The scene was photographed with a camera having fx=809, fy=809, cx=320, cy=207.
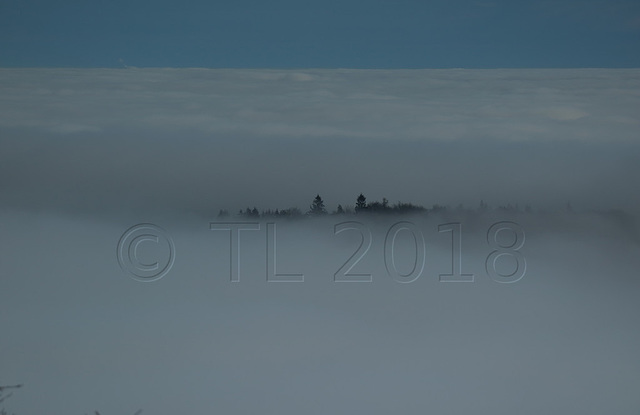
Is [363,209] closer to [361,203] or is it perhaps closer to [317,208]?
[361,203]

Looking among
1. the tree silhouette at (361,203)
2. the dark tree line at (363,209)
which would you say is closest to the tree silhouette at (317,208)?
the dark tree line at (363,209)

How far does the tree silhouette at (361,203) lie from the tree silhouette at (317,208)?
0.67ft

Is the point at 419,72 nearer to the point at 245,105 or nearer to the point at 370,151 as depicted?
the point at 370,151

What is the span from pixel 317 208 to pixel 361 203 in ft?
0.89

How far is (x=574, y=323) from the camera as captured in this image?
462 cm

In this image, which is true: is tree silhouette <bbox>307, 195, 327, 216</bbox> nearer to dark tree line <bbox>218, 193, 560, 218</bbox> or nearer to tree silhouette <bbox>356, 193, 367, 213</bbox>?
dark tree line <bbox>218, 193, 560, 218</bbox>

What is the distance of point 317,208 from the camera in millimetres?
4809

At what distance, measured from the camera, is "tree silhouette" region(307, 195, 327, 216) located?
4797 millimetres

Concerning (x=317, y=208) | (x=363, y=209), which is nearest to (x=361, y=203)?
(x=363, y=209)

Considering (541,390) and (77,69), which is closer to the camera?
(541,390)

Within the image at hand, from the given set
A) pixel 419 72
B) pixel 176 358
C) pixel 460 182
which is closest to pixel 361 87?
pixel 419 72

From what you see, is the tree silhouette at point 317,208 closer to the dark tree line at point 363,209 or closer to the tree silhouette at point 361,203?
the dark tree line at point 363,209

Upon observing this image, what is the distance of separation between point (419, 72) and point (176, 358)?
8.37ft

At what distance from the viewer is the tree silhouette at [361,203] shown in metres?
4.84
